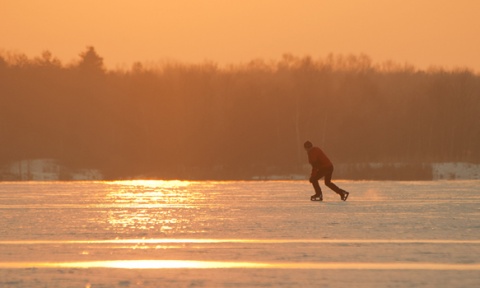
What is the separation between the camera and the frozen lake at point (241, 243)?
10430 mm

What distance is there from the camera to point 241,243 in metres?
13.8

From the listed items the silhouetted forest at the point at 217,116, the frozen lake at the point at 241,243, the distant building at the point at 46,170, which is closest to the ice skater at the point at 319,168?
the frozen lake at the point at 241,243

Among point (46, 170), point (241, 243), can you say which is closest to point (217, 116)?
point (46, 170)

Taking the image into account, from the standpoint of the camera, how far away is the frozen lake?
10430 millimetres

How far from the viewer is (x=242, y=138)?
8606 cm

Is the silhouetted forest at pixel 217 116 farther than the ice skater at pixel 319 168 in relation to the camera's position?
Yes

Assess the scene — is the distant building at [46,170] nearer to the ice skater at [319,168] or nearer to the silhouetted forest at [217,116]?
the silhouetted forest at [217,116]

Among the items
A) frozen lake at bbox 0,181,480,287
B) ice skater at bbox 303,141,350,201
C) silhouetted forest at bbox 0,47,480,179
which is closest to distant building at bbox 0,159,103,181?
silhouetted forest at bbox 0,47,480,179

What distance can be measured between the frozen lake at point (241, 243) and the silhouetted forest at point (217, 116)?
58.6 meters

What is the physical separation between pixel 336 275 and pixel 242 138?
7548cm

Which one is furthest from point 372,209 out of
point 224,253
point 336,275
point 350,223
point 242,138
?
point 242,138

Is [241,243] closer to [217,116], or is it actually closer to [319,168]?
[319,168]

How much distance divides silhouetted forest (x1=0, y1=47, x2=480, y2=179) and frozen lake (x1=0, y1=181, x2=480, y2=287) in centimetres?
5855

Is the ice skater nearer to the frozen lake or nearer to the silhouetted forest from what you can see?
the frozen lake
